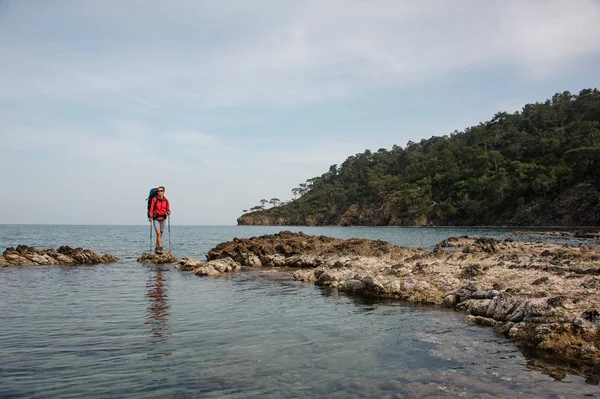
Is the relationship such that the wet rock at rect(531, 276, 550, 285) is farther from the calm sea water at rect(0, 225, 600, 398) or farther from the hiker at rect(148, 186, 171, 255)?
the hiker at rect(148, 186, 171, 255)

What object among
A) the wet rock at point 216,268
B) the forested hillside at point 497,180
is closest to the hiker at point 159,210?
the wet rock at point 216,268

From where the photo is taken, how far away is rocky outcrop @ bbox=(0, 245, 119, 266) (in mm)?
21453

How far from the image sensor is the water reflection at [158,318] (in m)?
7.23

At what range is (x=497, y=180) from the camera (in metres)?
97.1

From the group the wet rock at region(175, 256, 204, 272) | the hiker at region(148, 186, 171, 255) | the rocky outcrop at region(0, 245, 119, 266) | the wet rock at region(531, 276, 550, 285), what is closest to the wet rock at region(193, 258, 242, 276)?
the wet rock at region(175, 256, 204, 272)

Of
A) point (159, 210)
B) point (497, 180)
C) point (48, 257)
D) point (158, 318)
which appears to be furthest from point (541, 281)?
point (497, 180)

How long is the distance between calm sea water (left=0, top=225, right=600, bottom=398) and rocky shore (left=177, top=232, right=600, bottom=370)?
27.7 inches

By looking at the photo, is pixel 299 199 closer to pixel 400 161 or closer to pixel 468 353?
pixel 400 161

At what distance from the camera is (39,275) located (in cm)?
1752

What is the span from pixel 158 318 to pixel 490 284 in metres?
9.36

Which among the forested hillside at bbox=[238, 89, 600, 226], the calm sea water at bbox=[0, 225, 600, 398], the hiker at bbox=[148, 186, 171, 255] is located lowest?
the calm sea water at bbox=[0, 225, 600, 398]

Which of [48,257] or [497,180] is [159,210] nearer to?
[48,257]

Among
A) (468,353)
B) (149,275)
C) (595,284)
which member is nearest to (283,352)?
(468,353)

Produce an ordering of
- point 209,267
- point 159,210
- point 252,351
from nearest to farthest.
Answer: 1. point 252,351
2. point 209,267
3. point 159,210
